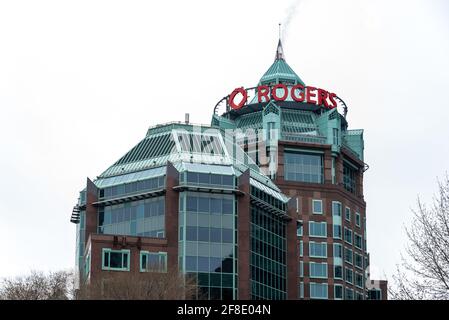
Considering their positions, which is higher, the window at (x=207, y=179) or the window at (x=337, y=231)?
the window at (x=337, y=231)

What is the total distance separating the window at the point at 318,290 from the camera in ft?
550

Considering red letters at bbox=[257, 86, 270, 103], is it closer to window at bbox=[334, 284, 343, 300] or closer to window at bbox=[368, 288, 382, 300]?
window at bbox=[334, 284, 343, 300]

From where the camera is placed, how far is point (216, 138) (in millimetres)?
130500

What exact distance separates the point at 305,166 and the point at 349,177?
11097 millimetres

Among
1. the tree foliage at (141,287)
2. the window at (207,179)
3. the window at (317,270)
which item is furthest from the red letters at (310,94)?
the tree foliage at (141,287)

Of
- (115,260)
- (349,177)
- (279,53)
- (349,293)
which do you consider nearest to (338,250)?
(349,293)

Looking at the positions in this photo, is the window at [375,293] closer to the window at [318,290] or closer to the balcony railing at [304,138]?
the window at [318,290]

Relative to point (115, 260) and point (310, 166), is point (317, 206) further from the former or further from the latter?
point (115, 260)

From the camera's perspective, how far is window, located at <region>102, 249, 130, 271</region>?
112 m

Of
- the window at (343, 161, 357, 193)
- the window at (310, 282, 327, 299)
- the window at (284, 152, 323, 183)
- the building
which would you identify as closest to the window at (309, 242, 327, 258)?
the window at (310, 282, 327, 299)

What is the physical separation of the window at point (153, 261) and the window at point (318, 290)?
56797 millimetres

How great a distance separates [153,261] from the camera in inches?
4481
